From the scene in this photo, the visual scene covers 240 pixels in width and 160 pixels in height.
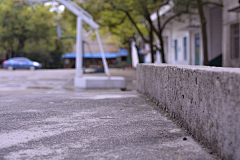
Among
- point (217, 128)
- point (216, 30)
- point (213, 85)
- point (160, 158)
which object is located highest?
point (216, 30)

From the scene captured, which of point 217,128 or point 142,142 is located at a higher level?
point 217,128

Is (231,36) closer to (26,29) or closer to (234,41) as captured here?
(234,41)

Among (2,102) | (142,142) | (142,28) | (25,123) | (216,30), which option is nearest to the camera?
(142,142)

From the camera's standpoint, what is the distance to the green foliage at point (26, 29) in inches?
1652

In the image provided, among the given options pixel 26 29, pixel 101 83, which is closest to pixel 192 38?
pixel 101 83

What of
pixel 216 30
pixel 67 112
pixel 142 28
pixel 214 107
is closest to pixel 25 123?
pixel 67 112

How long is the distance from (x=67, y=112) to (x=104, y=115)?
2.56ft

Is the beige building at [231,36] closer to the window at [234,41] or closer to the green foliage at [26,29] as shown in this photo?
the window at [234,41]

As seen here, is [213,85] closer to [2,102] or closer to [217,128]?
[217,128]

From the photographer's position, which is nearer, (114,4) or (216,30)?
(114,4)

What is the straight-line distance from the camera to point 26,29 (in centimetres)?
4319

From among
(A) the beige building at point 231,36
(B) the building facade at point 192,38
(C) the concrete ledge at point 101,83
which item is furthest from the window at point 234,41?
(C) the concrete ledge at point 101,83

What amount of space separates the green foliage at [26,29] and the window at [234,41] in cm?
2726

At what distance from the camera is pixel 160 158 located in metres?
3.19
